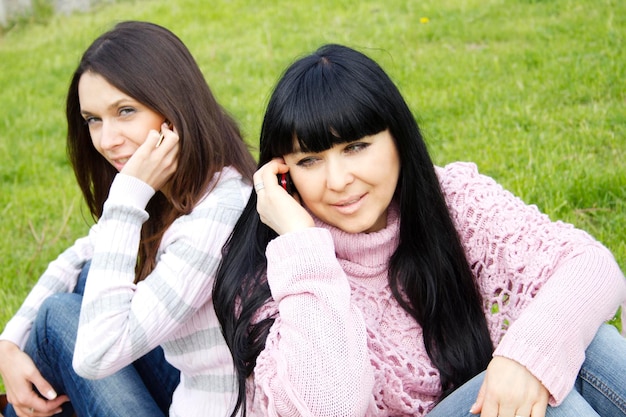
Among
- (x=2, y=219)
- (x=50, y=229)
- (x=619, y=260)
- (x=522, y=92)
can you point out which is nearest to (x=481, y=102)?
(x=522, y=92)

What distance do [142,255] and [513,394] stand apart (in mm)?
1391

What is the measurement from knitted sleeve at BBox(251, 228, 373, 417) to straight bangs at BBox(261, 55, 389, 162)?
0.86 ft

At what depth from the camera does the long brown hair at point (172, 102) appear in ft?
8.51

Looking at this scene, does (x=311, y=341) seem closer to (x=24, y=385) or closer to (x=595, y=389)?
(x=595, y=389)

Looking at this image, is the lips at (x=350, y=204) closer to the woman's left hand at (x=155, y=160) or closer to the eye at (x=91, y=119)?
the woman's left hand at (x=155, y=160)

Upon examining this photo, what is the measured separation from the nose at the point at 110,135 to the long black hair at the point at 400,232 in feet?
1.74

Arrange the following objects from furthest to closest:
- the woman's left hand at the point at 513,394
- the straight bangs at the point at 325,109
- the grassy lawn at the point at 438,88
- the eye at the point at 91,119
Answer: the grassy lawn at the point at 438,88, the eye at the point at 91,119, the straight bangs at the point at 325,109, the woman's left hand at the point at 513,394

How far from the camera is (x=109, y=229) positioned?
2.47m

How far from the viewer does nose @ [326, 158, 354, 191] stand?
2.19 meters

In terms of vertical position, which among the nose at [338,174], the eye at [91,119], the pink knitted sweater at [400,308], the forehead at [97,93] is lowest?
the pink knitted sweater at [400,308]

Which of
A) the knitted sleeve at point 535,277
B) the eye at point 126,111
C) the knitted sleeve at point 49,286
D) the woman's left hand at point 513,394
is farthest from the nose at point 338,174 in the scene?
the knitted sleeve at point 49,286

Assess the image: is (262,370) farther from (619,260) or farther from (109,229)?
(619,260)

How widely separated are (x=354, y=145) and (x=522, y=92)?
3397mm

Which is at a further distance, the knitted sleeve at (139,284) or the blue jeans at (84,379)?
the blue jeans at (84,379)
